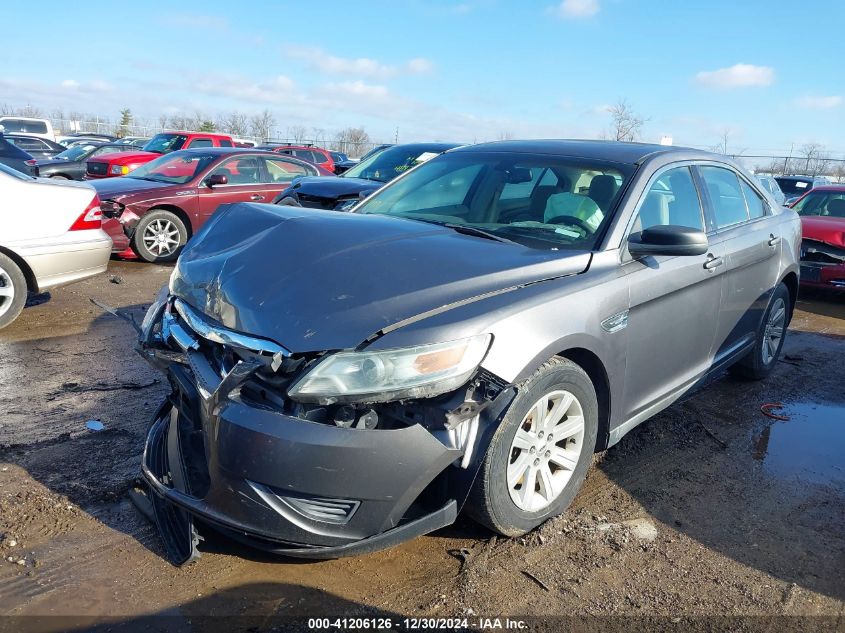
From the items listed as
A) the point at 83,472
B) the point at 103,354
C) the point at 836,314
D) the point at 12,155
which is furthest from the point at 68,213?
the point at 12,155

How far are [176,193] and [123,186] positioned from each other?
0.66 m

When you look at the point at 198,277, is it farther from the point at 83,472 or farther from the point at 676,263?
the point at 676,263

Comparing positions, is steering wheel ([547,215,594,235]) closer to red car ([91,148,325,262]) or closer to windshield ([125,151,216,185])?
red car ([91,148,325,262])

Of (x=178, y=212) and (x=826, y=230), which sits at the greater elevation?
(x=826, y=230)

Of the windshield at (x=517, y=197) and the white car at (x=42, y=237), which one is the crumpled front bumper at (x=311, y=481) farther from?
the white car at (x=42, y=237)

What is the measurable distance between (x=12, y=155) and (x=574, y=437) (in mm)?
14750

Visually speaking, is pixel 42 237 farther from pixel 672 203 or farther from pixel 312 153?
pixel 312 153

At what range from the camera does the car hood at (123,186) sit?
28.6 feet

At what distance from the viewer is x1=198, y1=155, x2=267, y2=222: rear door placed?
948 centimetres

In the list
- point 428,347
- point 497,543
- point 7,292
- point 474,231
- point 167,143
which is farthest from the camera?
point 167,143

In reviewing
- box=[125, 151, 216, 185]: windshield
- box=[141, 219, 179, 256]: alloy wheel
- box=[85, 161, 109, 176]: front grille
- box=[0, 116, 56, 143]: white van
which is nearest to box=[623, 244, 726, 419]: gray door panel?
box=[141, 219, 179, 256]: alloy wheel

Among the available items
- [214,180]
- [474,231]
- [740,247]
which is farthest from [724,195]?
[214,180]

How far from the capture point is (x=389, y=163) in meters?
9.18

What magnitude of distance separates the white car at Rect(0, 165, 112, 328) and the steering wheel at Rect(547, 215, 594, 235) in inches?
175
